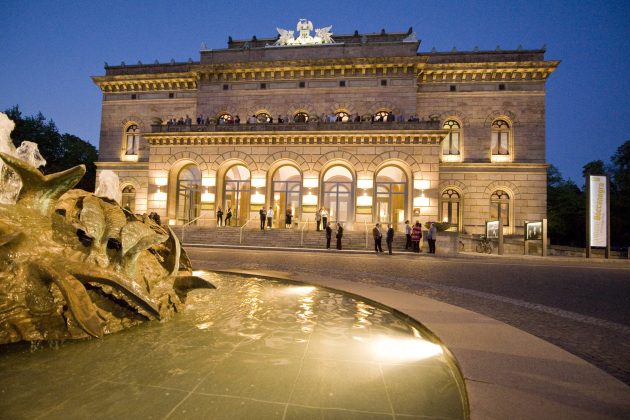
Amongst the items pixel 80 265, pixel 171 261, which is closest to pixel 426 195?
pixel 171 261

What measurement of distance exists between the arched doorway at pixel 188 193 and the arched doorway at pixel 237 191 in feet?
9.24

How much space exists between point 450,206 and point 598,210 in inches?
398

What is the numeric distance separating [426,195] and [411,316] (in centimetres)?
2047

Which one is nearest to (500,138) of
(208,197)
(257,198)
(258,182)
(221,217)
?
(258,182)

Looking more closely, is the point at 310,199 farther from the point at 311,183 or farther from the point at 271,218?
the point at 271,218

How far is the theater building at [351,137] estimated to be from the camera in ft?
78.4

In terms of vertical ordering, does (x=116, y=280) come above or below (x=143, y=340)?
above

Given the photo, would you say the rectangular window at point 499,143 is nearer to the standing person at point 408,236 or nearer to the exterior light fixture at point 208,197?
the standing person at point 408,236

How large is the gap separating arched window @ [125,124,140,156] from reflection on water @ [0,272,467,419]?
32.4 meters

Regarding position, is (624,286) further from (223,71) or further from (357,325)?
(223,71)

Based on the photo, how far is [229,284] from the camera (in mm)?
6117

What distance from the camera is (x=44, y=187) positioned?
3.29 meters

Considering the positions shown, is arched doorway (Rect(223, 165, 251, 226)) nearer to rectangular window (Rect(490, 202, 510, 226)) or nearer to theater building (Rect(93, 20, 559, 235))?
theater building (Rect(93, 20, 559, 235))

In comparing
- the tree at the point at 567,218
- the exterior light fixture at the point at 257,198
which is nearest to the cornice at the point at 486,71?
the exterior light fixture at the point at 257,198
